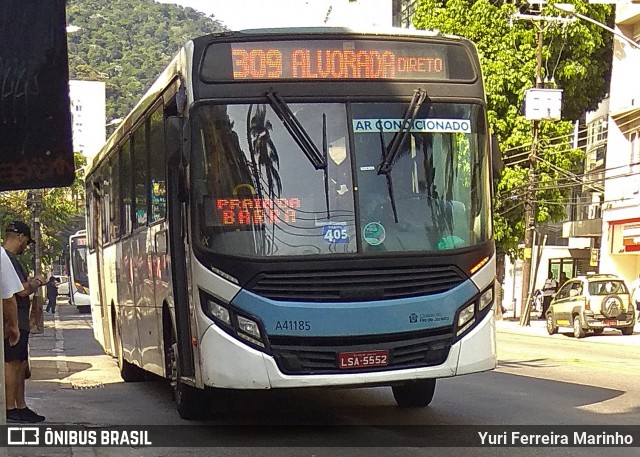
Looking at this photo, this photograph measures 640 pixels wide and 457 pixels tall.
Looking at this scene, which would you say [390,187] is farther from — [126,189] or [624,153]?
[624,153]

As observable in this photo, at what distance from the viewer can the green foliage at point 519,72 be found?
37312 mm

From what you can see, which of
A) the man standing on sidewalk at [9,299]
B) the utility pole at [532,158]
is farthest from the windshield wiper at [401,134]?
the utility pole at [532,158]

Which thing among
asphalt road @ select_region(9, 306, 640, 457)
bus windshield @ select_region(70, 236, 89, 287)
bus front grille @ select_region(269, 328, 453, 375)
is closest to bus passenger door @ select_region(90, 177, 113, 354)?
asphalt road @ select_region(9, 306, 640, 457)

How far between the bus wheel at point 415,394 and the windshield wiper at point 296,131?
3.01 meters

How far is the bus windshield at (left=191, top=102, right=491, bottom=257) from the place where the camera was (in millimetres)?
8898

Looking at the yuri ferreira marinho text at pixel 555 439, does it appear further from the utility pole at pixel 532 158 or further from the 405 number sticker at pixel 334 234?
the utility pole at pixel 532 158

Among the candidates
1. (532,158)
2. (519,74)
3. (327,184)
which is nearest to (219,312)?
(327,184)

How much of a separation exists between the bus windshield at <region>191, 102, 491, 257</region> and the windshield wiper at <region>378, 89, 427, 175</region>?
15mm

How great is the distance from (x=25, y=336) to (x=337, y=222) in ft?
11.2

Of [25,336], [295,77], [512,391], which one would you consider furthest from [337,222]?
[512,391]

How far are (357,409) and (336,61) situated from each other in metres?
3.86

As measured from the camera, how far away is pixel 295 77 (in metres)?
9.20

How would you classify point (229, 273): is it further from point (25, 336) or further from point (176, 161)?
point (25, 336)

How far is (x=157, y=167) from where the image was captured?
10.9m
